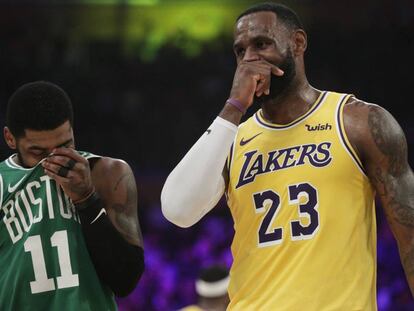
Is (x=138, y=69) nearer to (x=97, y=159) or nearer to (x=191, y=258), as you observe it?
(x=191, y=258)

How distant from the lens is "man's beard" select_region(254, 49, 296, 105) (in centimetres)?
362

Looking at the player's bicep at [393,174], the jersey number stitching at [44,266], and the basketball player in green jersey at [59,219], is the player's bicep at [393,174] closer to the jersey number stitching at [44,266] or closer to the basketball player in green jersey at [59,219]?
the basketball player in green jersey at [59,219]

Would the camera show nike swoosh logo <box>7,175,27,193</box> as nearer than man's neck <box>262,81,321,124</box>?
Yes

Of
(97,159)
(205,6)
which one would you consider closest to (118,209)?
(97,159)

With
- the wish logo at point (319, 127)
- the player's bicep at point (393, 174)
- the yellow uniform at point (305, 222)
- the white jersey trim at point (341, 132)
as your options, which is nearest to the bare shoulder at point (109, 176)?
the yellow uniform at point (305, 222)

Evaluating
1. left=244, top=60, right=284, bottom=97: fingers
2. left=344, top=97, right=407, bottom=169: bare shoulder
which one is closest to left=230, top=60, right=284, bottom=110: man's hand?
left=244, top=60, right=284, bottom=97: fingers

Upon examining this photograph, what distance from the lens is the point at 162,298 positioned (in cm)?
1138

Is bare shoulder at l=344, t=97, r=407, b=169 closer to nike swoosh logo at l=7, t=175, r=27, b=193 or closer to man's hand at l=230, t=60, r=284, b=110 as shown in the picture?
man's hand at l=230, t=60, r=284, b=110

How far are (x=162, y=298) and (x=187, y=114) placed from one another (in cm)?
288

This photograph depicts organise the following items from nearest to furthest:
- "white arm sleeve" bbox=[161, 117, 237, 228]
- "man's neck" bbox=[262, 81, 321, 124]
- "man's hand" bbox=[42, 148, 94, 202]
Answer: "man's hand" bbox=[42, 148, 94, 202] → "white arm sleeve" bbox=[161, 117, 237, 228] → "man's neck" bbox=[262, 81, 321, 124]

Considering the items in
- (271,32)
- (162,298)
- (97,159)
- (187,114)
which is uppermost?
(271,32)

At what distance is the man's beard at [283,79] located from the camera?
3625mm

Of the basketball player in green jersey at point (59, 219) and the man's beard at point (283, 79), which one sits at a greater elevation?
the man's beard at point (283, 79)

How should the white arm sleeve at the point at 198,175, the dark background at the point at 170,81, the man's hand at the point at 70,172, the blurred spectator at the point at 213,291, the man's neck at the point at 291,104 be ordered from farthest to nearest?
the dark background at the point at 170,81, the blurred spectator at the point at 213,291, the man's neck at the point at 291,104, the white arm sleeve at the point at 198,175, the man's hand at the point at 70,172
